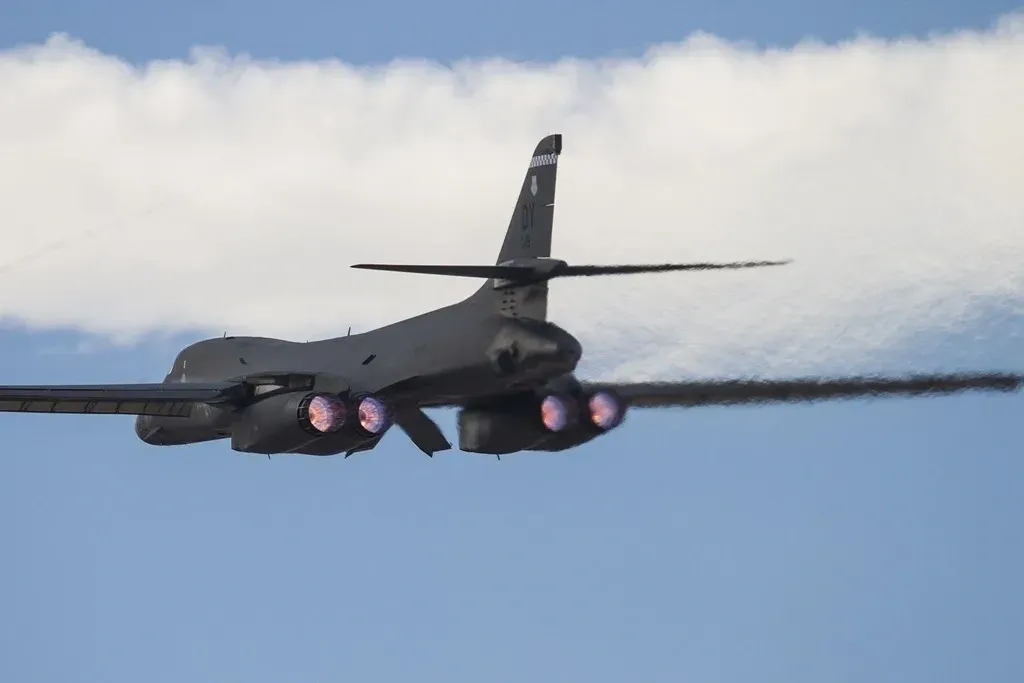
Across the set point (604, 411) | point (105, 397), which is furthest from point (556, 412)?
point (105, 397)

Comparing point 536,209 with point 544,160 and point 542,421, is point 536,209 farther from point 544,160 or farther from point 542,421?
point 542,421

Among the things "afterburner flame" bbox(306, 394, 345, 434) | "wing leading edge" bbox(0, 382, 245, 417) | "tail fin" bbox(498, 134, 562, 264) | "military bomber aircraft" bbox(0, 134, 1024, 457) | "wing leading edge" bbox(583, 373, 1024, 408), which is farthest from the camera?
"wing leading edge" bbox(0, 382, 245, 417)

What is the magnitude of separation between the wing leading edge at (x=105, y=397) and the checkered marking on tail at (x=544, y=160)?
26.3 feet

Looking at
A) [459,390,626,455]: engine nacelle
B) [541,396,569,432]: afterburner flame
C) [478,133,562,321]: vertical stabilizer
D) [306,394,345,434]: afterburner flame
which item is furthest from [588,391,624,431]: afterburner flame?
[306,394,345,434]: afterburner flame

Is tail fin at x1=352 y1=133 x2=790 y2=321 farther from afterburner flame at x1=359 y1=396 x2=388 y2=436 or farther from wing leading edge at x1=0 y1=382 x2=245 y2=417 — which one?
wing leading edge at x1=0 y1=382 x2=245 y2=417

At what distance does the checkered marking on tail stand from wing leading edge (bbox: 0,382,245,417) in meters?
8.01

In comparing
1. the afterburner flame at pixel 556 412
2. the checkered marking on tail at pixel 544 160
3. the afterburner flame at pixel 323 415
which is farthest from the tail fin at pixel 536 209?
the afterburner flame at pixel 323 415

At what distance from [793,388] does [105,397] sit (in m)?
14.7

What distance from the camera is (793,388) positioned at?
37.3m

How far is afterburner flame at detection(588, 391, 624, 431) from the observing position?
37.3 meters

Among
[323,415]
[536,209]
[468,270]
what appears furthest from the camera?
[323,415]

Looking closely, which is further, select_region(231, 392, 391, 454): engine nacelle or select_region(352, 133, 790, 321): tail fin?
select_region(231, 392, 391, 454): engine nacelle

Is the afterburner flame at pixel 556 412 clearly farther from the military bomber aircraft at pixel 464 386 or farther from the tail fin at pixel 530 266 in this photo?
the tail fin at pixel 530 266

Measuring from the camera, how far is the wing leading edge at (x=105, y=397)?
1491 inches
